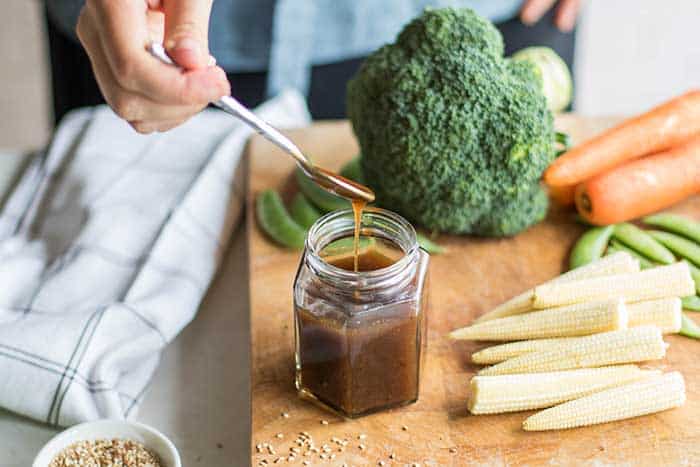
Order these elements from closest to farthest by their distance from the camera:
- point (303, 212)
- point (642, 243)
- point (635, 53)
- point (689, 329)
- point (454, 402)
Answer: point (454, 402)
point (689, 329)
point (642, 243)
point (303, 212)
point (635, 53)

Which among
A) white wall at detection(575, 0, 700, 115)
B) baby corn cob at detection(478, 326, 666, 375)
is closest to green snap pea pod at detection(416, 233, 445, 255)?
baby corn cob at detection(478, 326, 666, 375)

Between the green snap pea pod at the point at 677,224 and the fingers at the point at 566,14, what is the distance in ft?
2.33

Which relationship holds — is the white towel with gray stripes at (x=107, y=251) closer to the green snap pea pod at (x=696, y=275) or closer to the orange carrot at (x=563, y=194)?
the orange carrot at (x=563, y=194)

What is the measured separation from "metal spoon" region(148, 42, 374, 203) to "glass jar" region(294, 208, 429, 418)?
57 mm

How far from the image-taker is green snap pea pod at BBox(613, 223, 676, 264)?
1.83 m

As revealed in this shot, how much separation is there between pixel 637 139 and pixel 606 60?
233cm

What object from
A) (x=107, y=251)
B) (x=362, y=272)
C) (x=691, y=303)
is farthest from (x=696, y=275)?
(x=107, y=251)

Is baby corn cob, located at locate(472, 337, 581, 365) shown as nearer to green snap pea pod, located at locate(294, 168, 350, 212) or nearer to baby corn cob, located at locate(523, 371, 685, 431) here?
baby corn cob, located at locate(523, 371, 685, 431)

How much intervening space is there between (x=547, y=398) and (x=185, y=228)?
2.85 feet

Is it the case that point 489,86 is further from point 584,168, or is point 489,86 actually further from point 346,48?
point 346,48

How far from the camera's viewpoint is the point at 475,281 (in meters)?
1.81

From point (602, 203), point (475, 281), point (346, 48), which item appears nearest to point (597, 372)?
point (475, 281)

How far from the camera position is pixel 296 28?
2250mm

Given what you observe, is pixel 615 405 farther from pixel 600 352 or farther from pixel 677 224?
pixel 677 224
